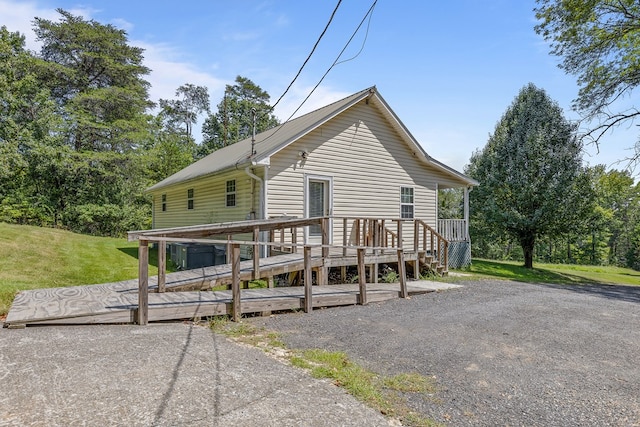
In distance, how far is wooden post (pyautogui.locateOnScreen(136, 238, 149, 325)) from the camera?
4980 millimetres

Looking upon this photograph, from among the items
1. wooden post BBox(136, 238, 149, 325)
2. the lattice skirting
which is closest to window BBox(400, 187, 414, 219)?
the lattice skirting

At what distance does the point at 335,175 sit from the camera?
11.6 metres

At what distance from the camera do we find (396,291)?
26.2 ft

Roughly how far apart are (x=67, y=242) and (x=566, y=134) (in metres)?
21.6

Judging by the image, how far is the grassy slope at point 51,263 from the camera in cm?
813

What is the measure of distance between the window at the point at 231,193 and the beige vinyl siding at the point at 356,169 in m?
1.91

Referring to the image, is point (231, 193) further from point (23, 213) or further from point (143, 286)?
point (23, 213)

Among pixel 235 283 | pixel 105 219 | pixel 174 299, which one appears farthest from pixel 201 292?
pixel 105 219

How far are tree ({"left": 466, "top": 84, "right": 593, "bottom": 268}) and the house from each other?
4.53 m

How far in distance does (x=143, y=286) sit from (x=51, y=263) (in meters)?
7.30

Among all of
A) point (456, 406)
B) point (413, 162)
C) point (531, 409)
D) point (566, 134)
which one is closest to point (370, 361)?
point (456, 406)

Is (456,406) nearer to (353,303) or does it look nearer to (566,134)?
(353,303)

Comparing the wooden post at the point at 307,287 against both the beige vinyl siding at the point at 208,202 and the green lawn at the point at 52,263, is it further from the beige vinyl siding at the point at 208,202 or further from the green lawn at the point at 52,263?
the green lawn at the point at 52,263

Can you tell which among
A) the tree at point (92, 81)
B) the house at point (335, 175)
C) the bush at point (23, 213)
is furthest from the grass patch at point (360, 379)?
the tree at point (92, 81)
